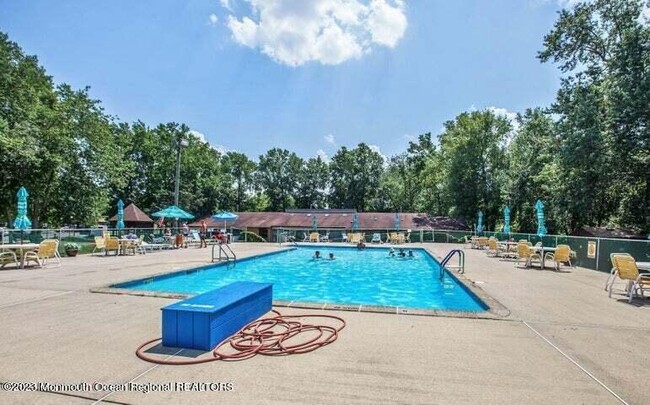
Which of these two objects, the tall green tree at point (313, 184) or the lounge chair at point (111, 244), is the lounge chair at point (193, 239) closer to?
the lounge chair at point (111, 244)

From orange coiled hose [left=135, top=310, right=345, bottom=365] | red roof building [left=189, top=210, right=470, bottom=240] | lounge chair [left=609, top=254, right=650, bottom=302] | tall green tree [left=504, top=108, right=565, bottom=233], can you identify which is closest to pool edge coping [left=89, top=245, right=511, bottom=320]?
orange coiled hose [left=135, top=310, right=345, bottom=365]

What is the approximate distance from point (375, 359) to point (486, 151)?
3818 cm

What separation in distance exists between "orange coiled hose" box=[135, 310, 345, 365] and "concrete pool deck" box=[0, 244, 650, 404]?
0.11 metres

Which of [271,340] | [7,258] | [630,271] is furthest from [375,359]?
[7,258]

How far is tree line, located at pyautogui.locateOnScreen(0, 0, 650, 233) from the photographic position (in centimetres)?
1811

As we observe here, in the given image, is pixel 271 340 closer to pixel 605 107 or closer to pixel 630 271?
pixel 630 271

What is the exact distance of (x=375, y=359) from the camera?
375cm

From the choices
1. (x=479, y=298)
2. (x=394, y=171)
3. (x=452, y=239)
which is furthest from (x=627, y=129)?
(x=394, y=171)

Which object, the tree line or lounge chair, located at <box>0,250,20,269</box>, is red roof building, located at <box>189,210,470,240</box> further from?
lounge chair, located at <box>0,250,20,269</box>

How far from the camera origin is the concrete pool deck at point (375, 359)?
2.99m

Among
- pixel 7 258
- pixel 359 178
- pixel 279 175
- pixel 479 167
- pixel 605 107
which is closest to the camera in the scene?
pixel 7 258

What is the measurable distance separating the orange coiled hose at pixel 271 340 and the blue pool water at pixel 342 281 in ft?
7.67

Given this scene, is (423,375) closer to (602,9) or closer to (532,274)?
(532,274)

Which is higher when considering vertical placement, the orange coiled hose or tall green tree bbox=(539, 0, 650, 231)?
tall green tree bbox=(539, 0, 650, 231)
